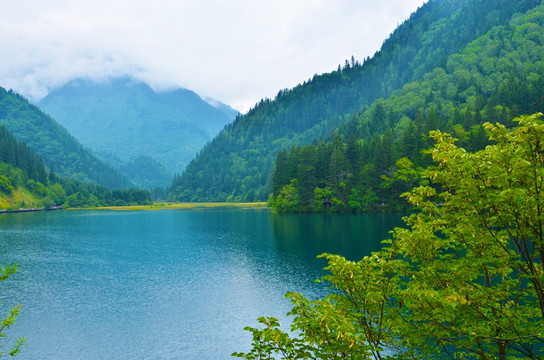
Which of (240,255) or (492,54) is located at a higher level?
(492,54)

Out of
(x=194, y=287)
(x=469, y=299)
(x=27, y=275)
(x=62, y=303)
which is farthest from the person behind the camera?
(x=27, y=275)

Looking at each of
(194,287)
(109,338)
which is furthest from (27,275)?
(109,338)

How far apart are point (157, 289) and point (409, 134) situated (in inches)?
4230

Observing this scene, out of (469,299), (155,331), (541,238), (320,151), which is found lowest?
(155,331)

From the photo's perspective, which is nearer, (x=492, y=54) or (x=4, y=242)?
(x=4, y=242)

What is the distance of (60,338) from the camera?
27.5m

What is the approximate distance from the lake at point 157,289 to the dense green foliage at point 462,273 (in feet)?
55.8

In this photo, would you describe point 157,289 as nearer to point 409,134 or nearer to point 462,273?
point 462,273

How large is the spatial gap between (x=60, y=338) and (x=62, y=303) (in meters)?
10.1

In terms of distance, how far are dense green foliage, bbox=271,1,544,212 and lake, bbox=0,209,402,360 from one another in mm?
51982

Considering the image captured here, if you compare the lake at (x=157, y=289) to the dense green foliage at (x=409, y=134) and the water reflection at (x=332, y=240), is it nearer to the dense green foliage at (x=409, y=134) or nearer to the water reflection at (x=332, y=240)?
the water reflection at (x=332, y=240)

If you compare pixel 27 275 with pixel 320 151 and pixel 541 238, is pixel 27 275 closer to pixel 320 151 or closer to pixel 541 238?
pixel 541 238

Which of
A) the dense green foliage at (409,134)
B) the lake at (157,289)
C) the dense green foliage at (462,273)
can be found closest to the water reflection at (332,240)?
the lake at (157,289)

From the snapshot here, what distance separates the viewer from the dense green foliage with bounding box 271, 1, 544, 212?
118125 millimetres
